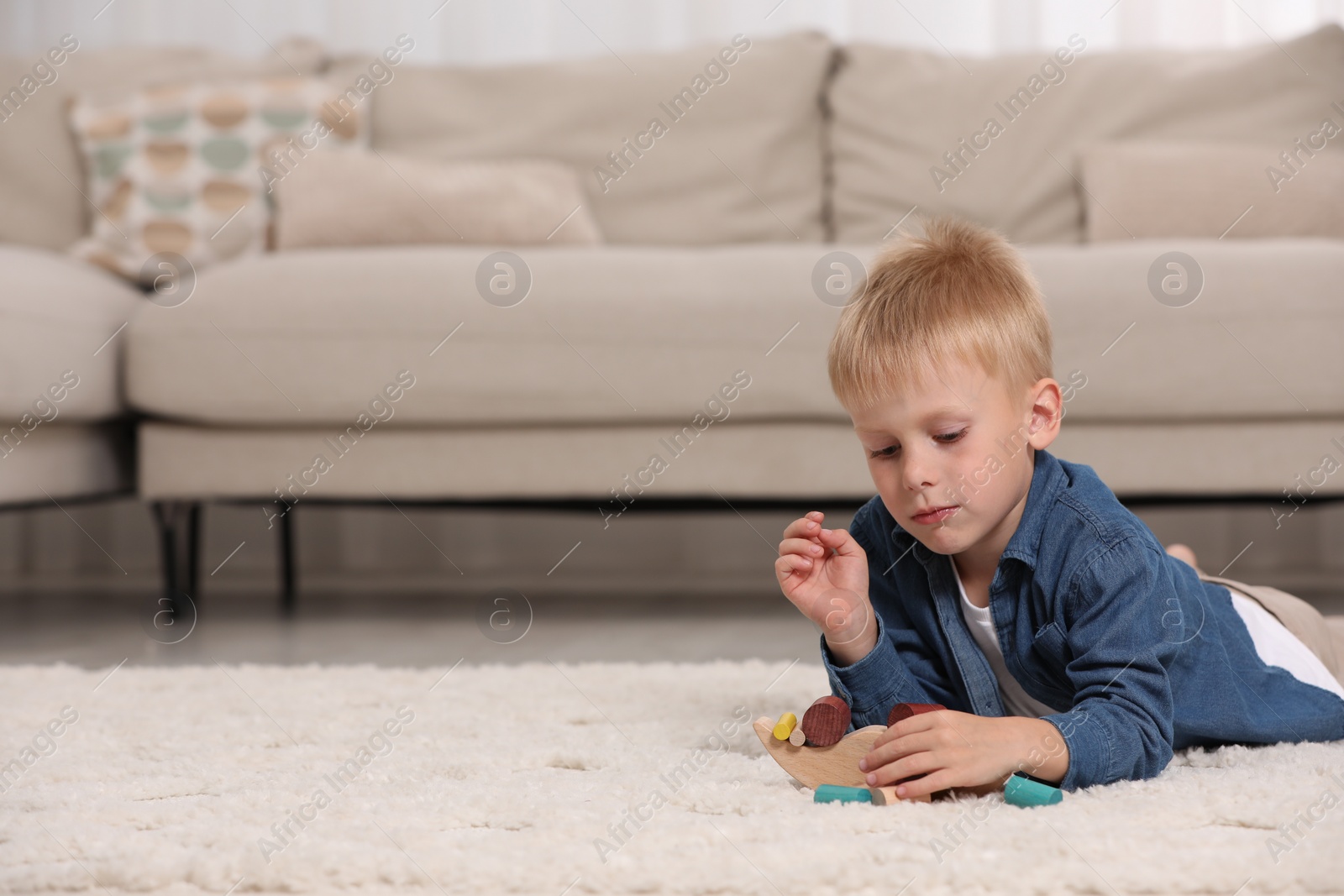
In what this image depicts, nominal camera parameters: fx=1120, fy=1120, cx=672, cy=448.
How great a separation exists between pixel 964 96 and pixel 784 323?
2.92 ft

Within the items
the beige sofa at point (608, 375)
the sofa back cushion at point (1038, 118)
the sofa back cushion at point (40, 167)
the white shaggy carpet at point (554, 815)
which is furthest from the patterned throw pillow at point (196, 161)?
the white shaggy carpet at point (554, 815)

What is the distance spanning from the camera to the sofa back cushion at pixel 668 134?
2225mm

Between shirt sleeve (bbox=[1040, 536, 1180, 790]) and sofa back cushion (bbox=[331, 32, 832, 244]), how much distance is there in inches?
60.7

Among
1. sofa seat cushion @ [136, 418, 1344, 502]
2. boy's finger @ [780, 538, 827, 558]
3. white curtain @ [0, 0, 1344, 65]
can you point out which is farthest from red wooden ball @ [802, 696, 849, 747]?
white curtain @ [0, 0, 1344, 65]

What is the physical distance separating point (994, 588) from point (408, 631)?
107 cm

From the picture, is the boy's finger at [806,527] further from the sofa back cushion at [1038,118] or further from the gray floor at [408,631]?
the sofa back cushion at [1038,118]

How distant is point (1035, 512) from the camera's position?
2.70 feet

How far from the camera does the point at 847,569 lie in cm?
83

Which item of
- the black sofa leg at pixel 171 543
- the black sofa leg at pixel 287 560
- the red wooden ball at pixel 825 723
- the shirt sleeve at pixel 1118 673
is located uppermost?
the shirt sleeve at pixel 1118 673

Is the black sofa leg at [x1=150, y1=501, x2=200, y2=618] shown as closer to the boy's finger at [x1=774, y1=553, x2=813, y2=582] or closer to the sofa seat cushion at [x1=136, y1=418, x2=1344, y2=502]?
the sofa seat cushion at [x1=136, y1=418, x2=1344, y2=502]

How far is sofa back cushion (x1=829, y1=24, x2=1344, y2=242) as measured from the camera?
2105mm

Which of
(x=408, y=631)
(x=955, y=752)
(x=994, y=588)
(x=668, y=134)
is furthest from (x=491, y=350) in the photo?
(x=955, y=752)

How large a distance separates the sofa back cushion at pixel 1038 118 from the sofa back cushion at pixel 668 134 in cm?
12

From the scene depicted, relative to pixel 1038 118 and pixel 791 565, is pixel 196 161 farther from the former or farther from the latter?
pixel 791 565
